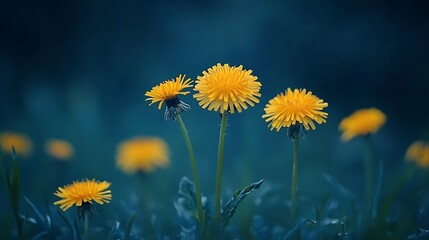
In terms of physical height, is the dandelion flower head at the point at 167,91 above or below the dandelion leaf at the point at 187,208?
above

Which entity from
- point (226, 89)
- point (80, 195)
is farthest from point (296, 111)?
point (80, 195)

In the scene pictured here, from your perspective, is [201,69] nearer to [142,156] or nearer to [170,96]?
[142,156]

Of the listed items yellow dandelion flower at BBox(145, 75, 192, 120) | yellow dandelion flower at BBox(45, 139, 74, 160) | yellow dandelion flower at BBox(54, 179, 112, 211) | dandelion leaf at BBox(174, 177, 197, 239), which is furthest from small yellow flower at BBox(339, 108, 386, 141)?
yellow dandelion flower at BBox(45, 139, 74, 160)

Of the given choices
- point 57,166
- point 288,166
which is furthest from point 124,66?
point 288,166

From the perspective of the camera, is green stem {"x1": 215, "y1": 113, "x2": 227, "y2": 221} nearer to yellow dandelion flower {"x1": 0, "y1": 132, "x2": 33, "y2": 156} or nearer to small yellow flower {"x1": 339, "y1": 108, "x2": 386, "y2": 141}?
small yellow flower {"x1": 339, "y1": 108, "x2": 386, "y2": 141}

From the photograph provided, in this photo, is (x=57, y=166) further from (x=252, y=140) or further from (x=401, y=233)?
(x=401, y=233)

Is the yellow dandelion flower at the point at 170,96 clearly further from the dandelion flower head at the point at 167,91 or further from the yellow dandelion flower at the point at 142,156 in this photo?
the yellow dandelion flower at the point at 142,156

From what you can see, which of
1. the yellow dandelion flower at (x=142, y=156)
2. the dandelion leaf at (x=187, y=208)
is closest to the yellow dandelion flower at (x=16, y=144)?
the yellow dandelion flower at (x=142, y=156)

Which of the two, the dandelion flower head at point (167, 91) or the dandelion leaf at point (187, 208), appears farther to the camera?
the dandelion leaf at point (187, 208)
